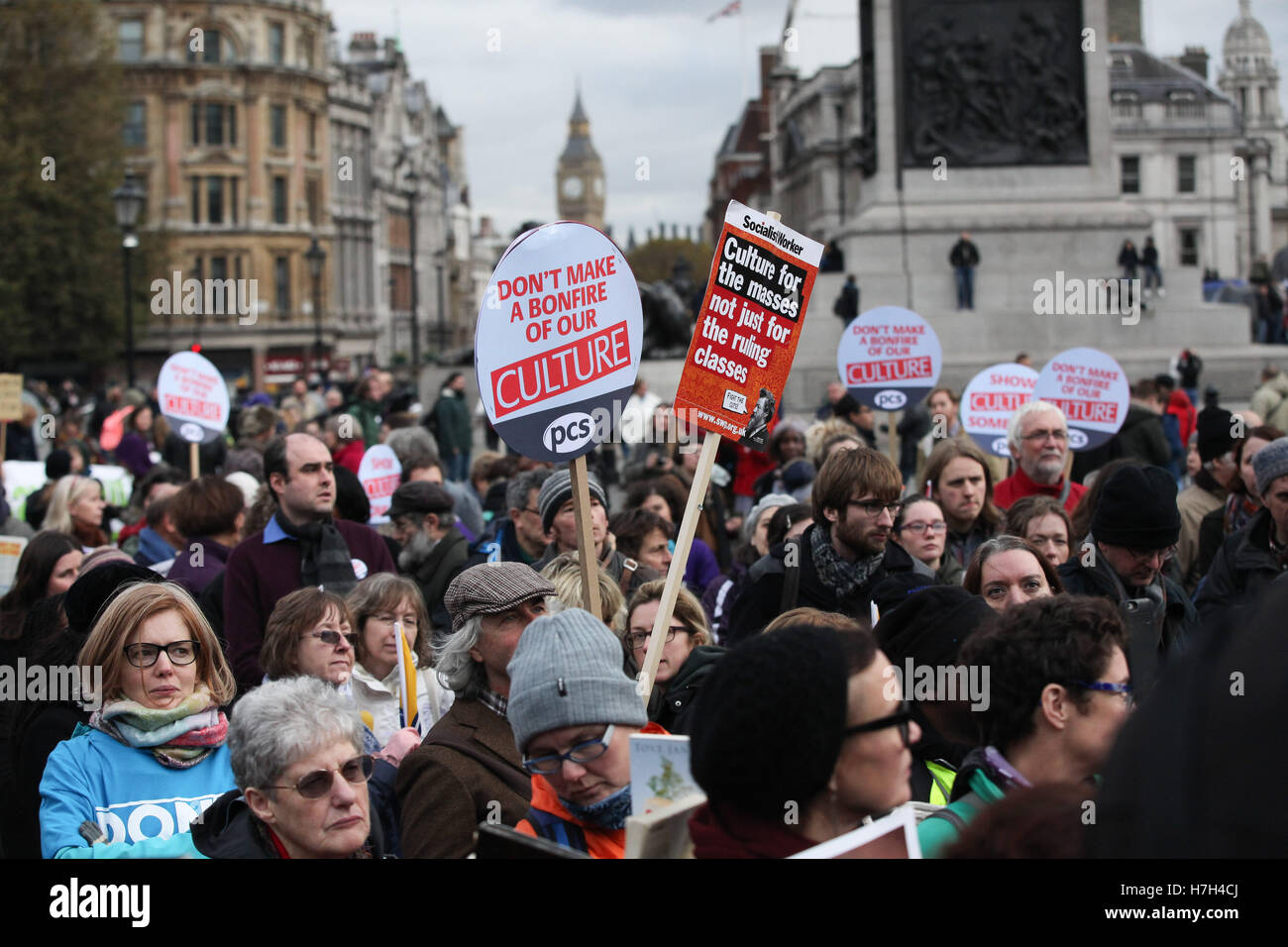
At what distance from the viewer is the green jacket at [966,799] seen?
9.48 feet

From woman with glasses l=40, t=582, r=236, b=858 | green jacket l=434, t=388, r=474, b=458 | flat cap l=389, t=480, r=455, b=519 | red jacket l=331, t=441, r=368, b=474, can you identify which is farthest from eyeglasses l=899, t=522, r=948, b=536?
green jacket l=434, t=388, r=474, b=458

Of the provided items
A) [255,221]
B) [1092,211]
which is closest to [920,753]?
[1092,211]

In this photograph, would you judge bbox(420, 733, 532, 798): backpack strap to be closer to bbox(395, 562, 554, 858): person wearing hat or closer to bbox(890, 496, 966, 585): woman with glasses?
bbox(395, 562, 554, 858): person wearing hat

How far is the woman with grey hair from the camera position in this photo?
360cm

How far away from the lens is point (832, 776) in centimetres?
266

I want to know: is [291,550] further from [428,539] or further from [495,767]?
[495,767]

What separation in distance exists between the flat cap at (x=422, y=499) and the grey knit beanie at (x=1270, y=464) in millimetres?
3932

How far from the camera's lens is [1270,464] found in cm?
596

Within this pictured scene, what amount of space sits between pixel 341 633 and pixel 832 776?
2.78 metres

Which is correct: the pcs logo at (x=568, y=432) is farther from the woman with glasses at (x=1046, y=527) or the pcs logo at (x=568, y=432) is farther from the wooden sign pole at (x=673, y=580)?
the woman with glasses at (x=1046, y=527)

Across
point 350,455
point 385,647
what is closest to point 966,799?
point 385,647

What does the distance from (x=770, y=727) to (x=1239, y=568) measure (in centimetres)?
404

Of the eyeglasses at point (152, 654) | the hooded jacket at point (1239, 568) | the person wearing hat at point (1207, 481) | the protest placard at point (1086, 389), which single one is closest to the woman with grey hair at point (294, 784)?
the eyeglasses at point (152, 654)
